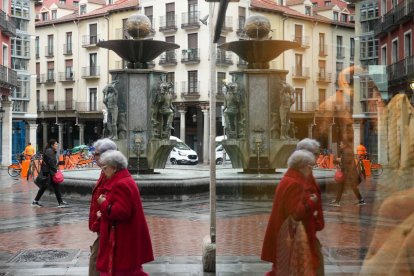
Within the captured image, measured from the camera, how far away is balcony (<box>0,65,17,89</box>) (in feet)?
127

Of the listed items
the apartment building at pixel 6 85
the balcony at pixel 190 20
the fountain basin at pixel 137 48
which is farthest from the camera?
the apartment building at pixel 6 85

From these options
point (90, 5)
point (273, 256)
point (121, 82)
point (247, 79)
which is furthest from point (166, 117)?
point (90, 5)

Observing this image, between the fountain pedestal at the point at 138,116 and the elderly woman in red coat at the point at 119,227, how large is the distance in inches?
459

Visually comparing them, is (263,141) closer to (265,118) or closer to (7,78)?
(265,118)

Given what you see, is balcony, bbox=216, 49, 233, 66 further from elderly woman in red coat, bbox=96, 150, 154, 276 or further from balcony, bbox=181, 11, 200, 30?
balcony, bbox=181, 11, 200, 30

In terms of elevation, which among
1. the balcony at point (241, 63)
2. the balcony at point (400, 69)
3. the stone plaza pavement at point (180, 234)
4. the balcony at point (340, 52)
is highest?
the balcony at point (241, 63)

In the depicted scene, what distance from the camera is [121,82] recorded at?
17000mm

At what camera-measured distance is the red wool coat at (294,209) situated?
3184 millimetres

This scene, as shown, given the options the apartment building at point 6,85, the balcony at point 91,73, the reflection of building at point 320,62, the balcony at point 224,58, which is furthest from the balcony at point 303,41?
the balcony at point 91,73

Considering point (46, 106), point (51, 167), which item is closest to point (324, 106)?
point (51, 167)

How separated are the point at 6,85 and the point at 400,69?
4002 cm

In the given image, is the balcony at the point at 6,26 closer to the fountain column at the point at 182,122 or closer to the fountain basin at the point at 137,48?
the fountain column at the point at 182,122

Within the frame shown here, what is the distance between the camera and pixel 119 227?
5105mm

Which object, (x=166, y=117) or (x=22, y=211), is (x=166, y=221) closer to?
(x=22, y=211)
